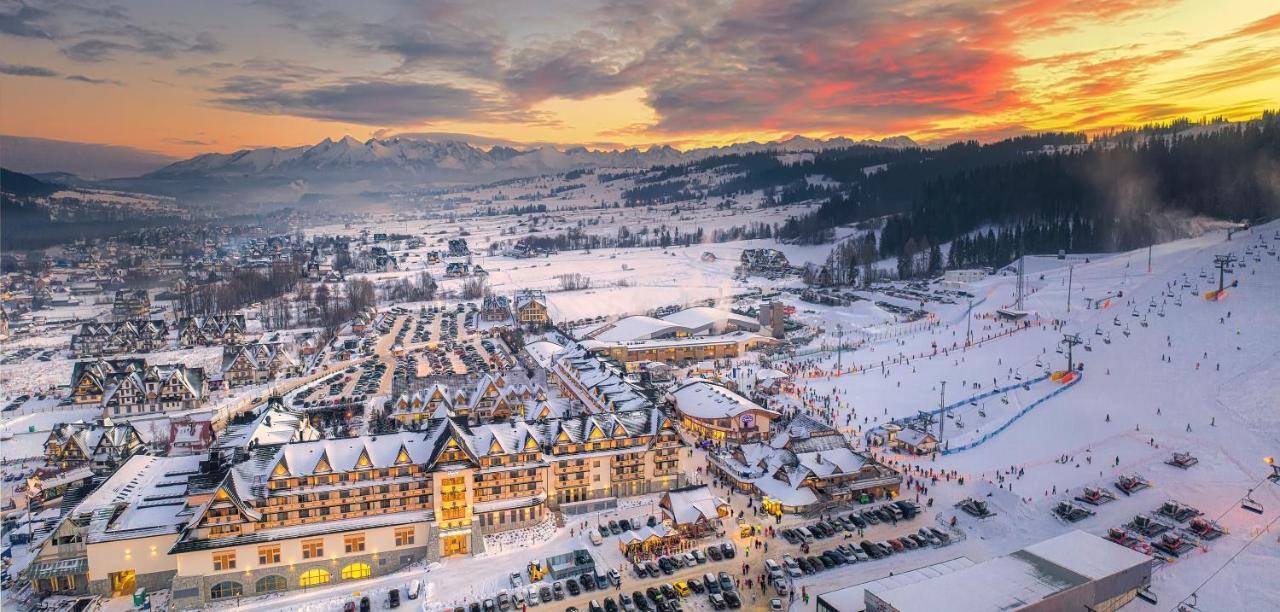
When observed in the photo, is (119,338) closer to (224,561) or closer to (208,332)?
(208,332)

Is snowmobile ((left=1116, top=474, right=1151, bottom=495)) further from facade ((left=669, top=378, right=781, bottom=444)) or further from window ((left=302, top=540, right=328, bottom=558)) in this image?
window ((left=302, top=540, right=328, bottom=558))

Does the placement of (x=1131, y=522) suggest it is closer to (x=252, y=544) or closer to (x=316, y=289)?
(x=252, y=544)

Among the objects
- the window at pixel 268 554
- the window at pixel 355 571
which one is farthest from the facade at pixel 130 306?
the window at pixel 355 571

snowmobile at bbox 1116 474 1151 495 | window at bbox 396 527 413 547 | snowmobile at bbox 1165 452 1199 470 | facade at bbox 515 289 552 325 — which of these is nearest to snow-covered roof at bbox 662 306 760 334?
facade at bbox 515 289 552 325

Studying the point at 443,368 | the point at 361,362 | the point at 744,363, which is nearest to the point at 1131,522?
the point at 744,363

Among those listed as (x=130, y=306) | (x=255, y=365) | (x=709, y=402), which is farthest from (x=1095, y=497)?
(x=130, y=306)

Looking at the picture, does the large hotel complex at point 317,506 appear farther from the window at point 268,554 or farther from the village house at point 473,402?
the village house at point 473,402
